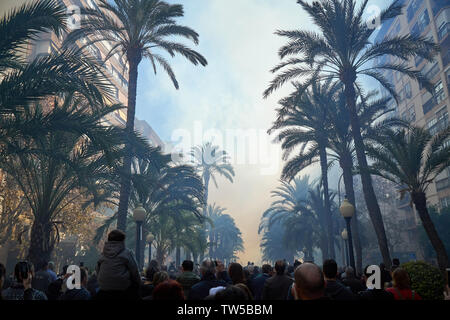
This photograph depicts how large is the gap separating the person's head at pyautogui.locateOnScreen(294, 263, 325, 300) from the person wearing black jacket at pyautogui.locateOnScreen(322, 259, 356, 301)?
1.83 metres

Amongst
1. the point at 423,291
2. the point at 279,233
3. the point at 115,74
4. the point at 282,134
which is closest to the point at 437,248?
the point at 423,291

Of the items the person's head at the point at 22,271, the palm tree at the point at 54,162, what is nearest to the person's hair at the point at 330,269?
the person's head at the point at 22,271

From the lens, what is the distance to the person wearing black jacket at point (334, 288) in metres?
4.69

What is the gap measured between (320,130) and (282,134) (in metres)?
2.70

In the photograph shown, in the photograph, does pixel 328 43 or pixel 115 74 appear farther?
pixel 115 74

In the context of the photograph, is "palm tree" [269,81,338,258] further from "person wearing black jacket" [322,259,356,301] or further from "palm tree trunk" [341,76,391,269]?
"person wearing black jacket" [322,259,356,301]

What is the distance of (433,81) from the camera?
41.5m

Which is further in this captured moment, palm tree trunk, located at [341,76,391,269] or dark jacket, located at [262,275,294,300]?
palm tree trunk, located at [341,76,391,269]

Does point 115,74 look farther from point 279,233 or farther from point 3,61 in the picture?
point 3,61

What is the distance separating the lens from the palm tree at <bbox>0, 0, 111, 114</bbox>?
9.37 metres

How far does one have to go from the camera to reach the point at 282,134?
83.9 ft

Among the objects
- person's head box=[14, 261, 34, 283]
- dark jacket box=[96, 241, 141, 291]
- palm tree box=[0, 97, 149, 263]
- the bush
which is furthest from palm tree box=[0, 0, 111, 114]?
the bush

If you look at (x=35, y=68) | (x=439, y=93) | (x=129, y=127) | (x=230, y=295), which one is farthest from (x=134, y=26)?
(x=439, y=93)
